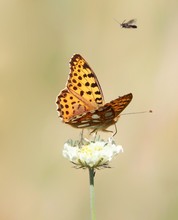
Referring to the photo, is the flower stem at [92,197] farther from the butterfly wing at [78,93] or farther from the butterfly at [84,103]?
the butterfly wing at [78,93]

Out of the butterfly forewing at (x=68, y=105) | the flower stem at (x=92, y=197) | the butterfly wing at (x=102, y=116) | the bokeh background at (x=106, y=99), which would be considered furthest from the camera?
the bokeh background at (x=106, y=99)

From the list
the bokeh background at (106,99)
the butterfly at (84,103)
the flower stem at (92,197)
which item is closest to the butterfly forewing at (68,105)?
the butterfly at (84,103)

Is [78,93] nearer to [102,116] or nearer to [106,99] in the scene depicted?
[102,116]

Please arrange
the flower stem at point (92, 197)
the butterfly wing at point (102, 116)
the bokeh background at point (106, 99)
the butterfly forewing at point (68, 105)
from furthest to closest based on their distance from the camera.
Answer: the bokeh background at point (106, 99) → the butterfly forewing at point (68, 105) → the butterfly wing at point (102, 116) → the flower stem at point (92, 197)

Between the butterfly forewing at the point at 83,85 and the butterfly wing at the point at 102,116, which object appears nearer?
the butterfly wing at the point at 102,116

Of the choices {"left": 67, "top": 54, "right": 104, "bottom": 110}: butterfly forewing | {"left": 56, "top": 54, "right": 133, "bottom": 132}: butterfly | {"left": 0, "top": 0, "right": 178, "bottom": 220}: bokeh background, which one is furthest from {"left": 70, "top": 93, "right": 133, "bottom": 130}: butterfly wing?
{"left": 0, "top": 0, "right": 178, "bottom": 220}: bokeh background

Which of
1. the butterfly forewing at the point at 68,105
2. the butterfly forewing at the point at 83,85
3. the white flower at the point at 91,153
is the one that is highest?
the butterfly forewing at the point at 83,85

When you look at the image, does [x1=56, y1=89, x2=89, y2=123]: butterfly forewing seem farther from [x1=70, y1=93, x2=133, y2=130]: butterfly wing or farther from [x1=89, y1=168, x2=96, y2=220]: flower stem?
[x1=89, y1=168, x2=96, y2=220]: flower stem
